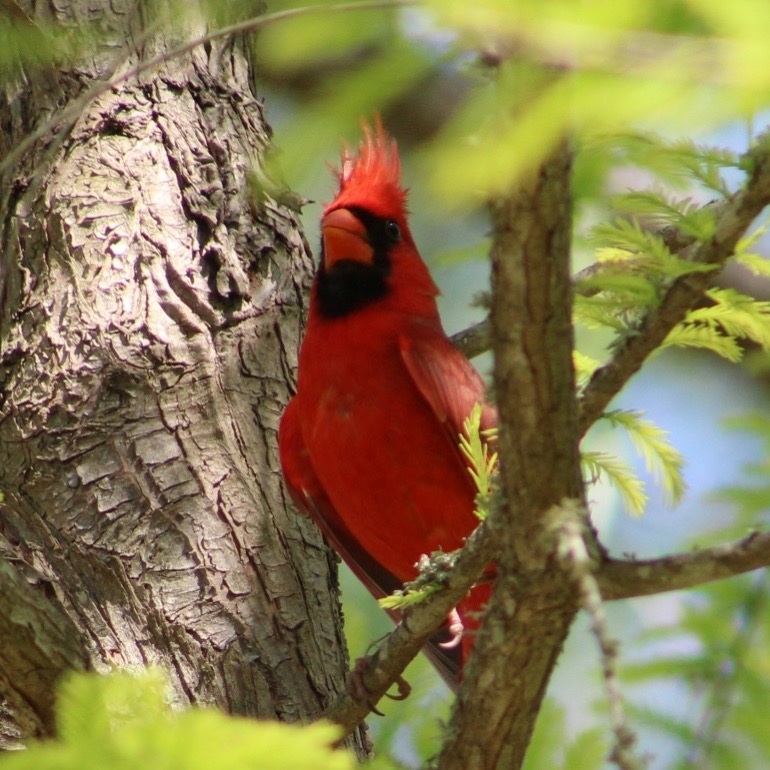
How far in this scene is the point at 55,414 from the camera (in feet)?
8.80

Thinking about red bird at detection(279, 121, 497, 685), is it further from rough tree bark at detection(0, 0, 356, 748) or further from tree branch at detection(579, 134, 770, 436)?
tree branch at detection(579, 134, 770, 436)

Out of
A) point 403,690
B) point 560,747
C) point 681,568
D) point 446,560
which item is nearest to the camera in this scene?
point 681,568

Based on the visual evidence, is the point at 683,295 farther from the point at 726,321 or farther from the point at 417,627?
the point at 417,627

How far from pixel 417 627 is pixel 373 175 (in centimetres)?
174

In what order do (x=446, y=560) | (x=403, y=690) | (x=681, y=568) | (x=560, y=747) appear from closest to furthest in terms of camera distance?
(x=681, y=568) < (x=446, y=560) < (x=560, y=747) < (x=403, y=690)

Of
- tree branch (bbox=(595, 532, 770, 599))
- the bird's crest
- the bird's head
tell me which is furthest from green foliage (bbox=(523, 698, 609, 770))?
the bird's crest

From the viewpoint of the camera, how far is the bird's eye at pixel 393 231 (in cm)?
346

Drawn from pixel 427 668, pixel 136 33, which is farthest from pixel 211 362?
pixel 427 668

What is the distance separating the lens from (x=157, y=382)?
108 inches

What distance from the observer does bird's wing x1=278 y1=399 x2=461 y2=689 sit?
9.77 ft

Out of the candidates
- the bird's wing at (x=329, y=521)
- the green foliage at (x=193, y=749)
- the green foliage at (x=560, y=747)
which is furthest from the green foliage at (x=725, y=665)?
the bird's wing at (x=329, y=521)

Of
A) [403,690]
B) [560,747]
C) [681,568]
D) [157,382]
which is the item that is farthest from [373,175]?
[681,568]

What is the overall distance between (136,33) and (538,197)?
2120 millimetres

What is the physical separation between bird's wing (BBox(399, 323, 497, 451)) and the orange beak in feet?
1.15
